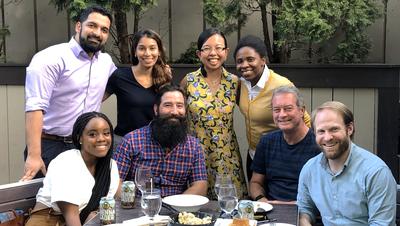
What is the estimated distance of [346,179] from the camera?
2.58m

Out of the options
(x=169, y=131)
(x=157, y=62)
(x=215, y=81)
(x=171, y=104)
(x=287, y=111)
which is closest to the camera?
(x=287, y=111)

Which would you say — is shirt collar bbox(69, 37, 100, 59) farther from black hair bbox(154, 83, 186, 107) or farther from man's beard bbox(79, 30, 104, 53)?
black hair bbox(154, 83, 186, 107)

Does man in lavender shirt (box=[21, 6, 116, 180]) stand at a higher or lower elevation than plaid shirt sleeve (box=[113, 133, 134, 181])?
higher

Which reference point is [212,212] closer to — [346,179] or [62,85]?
[346,179]

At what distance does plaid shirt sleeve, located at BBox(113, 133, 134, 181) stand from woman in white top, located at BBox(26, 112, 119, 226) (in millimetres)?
155

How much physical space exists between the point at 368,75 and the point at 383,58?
72 cm

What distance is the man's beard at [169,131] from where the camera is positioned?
11.0 ft

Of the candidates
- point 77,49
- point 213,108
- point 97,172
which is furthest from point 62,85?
point 213,108

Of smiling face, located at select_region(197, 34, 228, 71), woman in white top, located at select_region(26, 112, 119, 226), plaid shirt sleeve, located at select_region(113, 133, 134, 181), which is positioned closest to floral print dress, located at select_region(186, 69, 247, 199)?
smiling face, located at select_region(197, 34, 228, 71)

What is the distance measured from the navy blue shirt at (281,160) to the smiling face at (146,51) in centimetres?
100

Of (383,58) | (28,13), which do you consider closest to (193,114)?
(383,58)

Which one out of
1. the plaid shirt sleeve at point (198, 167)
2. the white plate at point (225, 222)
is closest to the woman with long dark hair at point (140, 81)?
the plaid shirt sleeve at point (198, 167)

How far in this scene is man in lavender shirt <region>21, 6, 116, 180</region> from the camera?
348cm

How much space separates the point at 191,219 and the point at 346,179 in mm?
785
